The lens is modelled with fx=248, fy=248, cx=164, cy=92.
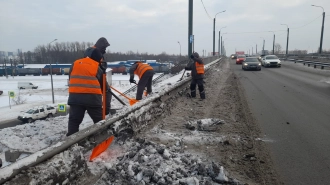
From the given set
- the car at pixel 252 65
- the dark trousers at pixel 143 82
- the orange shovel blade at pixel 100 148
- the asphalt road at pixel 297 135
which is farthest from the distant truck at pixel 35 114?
the orange shovel blade at pixel 100 148

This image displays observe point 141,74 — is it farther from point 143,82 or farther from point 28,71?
point 28,71

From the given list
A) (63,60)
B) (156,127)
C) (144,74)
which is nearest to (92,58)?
(156,127)

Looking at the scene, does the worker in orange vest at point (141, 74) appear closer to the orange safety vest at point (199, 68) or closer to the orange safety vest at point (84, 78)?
the orange safety vest at point (199, 68)

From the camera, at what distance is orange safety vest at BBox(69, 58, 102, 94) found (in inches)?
153

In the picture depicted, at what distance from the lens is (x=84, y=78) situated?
3.88 meters

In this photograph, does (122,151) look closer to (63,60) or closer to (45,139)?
(45,139)

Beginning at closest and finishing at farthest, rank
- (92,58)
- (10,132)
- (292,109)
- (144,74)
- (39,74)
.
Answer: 1. (92,58)
2. (10,132)
3. (292,109)
4. (144,74)
5. (39,74)

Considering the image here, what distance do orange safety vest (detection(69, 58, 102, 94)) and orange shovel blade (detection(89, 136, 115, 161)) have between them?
3.04ft

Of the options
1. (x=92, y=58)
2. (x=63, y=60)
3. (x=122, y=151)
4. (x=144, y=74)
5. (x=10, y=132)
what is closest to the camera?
(x=122, y=151)

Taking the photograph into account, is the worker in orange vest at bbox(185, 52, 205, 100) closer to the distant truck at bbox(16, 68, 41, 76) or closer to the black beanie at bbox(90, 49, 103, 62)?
the black beanie at bbox(90, 49, 103, 62)

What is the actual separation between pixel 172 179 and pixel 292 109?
560 centimetres

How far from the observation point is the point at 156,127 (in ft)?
15.6

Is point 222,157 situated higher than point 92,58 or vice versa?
point 92,58

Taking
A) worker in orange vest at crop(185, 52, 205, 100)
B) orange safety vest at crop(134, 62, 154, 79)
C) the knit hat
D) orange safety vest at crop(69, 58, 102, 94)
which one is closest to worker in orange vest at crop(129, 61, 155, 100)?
orange safety vest at crop(134, 62, 154, 79)
